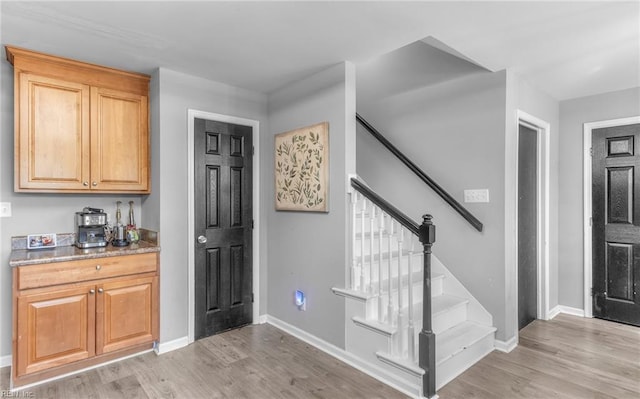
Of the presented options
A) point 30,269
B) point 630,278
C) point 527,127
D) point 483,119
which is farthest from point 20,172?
point 630,278

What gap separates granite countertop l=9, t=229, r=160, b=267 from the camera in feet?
7.64

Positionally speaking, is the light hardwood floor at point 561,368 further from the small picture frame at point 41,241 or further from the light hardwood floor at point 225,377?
the small picture frame at point 41,241

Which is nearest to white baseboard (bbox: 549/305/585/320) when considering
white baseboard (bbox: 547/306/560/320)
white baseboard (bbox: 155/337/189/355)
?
white baseboard (bbox: 547/306/560/320)

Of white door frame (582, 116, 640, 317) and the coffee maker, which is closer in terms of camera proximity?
the coffee maker

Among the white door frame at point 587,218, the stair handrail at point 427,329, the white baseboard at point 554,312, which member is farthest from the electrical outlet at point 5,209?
the white door frame at point 587,218

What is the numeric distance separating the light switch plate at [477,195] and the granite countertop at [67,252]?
273 centimetres

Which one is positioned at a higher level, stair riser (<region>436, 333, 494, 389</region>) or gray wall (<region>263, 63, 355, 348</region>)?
gray wall (<region>263, 63, 355, 348</region>)

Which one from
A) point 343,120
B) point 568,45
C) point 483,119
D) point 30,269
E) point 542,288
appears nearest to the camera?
point 30,269

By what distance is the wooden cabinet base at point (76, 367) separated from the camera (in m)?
2.31

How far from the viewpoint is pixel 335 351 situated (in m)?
2.80

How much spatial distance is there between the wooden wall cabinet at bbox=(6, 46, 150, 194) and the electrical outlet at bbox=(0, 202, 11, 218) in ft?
0.90

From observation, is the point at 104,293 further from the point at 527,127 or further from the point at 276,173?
the point at 527,127

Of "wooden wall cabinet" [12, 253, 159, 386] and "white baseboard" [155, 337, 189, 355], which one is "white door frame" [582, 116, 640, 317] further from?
"wooden wall cabinet" [12, 253, 159, 386]

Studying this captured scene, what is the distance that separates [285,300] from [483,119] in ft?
8.11
